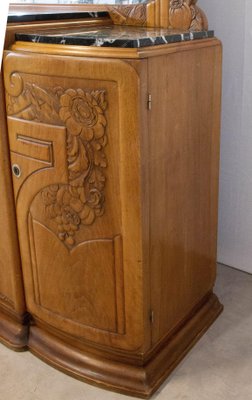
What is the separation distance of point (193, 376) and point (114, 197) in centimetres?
67

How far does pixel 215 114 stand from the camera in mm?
1669

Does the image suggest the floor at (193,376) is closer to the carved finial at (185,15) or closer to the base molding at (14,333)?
the base molding at (14,333)

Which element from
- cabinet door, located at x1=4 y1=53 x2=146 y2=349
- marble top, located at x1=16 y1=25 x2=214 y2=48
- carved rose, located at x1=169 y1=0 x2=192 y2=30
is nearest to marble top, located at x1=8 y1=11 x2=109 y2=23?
marble top, located at x1=16 y1=25 x2=214 y2=48

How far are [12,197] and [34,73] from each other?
0.43 metres

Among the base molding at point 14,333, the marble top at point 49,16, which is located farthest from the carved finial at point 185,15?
the base molding at point 14,333

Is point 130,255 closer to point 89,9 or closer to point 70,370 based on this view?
point 70,370

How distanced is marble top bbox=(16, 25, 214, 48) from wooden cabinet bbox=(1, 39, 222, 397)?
2cm

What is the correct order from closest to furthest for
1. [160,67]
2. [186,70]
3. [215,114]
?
1. [160,67]
2. [186,70]
3. [215,114]

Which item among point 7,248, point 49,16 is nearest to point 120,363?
point 7,248

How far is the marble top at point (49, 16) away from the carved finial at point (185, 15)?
265 millimetres

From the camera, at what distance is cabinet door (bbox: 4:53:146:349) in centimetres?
131

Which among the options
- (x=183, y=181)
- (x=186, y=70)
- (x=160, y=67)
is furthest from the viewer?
(x=183, y=181)

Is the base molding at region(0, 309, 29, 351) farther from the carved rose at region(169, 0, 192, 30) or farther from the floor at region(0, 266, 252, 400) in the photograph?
the carved rose at region(169, 0, 192, 30)

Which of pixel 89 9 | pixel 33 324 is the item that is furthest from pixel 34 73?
pixel 33 324
